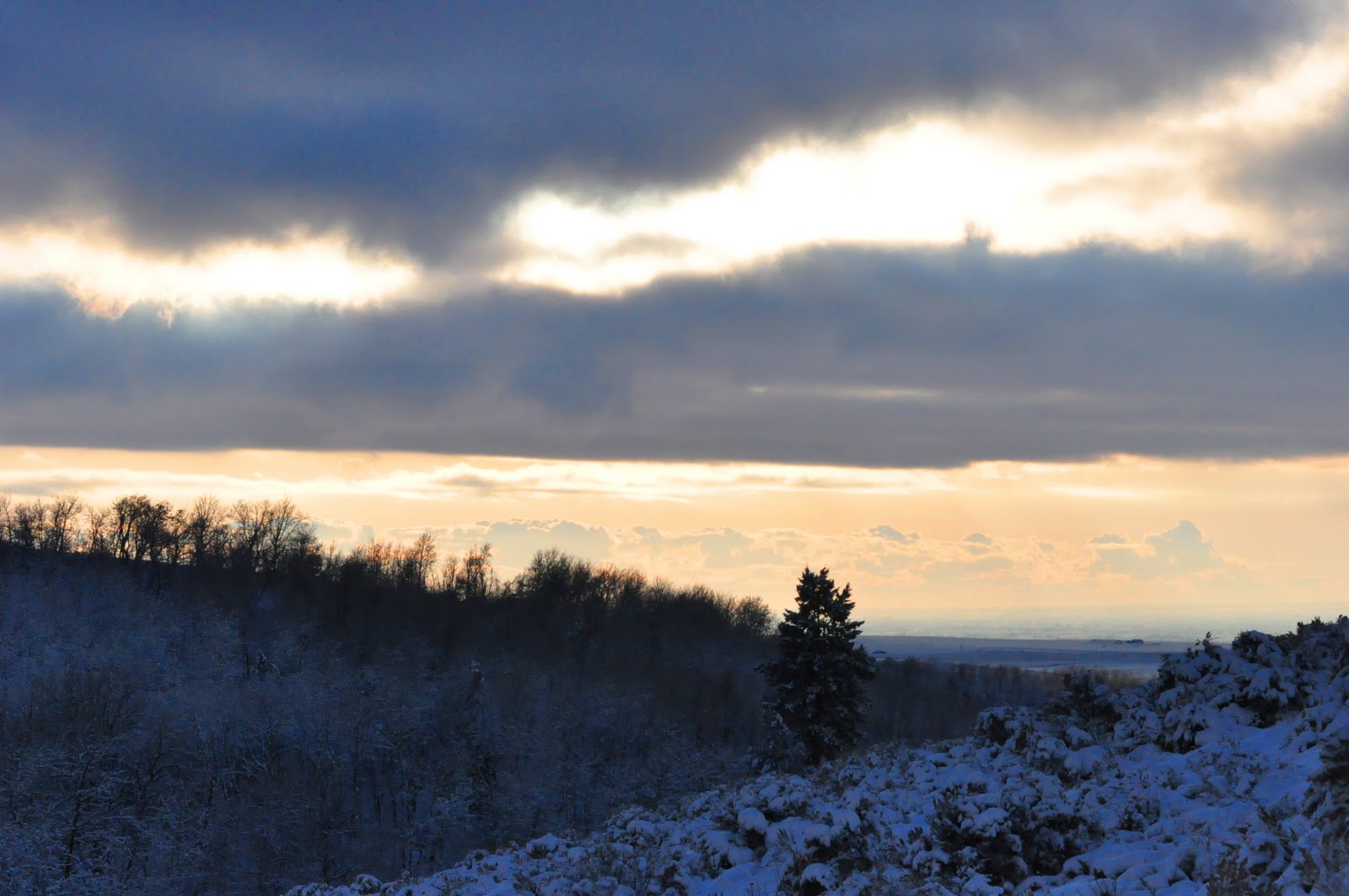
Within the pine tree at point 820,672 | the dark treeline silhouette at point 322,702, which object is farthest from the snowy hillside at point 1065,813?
the dark treeline silhouette at point 322,702

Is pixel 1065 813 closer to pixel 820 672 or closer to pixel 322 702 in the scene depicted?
pixel 820 672

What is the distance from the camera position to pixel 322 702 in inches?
4392

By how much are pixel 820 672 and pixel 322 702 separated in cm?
7149

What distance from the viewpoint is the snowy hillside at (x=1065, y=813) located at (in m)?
11.6

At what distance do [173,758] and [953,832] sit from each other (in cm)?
9122

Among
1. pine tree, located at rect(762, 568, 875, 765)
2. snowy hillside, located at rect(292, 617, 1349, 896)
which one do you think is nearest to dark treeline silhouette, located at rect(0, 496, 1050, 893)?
pine tree, located at rect(762, 568, 875, 765)

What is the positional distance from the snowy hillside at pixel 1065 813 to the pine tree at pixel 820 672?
34279 mm

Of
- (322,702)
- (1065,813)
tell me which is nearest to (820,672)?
(1065,813)

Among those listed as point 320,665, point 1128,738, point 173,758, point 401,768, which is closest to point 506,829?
point 401,768

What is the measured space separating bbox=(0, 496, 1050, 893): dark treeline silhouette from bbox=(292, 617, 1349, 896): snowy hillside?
55.6 meters

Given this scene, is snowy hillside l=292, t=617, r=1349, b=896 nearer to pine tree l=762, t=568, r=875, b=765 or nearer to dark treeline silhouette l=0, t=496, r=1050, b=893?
pine tree l=762, t=568, r=875, b=765

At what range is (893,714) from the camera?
13775 cm

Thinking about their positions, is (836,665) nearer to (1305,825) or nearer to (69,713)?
(1305,825)

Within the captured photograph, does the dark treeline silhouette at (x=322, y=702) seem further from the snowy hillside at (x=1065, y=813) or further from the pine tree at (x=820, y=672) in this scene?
the snowy hillside at (x=1065, y=813)
